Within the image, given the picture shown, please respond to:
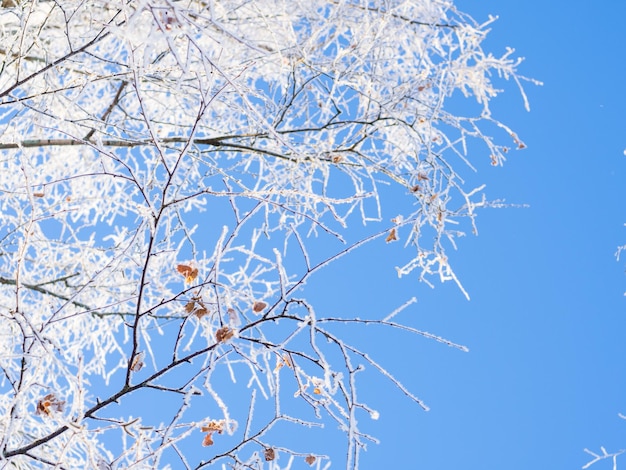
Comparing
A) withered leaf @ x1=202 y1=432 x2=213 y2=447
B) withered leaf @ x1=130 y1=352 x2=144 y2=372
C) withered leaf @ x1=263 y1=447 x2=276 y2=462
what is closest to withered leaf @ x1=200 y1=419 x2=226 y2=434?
withered leaf @ x1=202 y1=432 x2=213 y2=447

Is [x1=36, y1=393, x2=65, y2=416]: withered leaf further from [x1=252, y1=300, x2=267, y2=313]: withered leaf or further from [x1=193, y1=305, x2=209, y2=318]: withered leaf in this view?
[x1=252, y1=300, x2=267, y2=313]: withered leaf

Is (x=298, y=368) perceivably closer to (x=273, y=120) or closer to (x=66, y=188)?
(x=273, y=120)

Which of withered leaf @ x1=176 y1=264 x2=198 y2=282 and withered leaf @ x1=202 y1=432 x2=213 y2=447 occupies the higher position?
withered leaf @ x1=176 y1=264 x2=198 y2=282

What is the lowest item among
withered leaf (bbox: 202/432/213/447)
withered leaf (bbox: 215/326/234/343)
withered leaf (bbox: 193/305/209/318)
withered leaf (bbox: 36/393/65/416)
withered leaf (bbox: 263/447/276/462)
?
withered leaf (bbox: 36/393/65/416)

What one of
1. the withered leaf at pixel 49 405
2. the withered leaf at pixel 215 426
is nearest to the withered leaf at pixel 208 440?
the withered leaf at pixel 215 426

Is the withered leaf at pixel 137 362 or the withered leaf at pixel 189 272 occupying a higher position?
the withered leaf at pixel 189 272

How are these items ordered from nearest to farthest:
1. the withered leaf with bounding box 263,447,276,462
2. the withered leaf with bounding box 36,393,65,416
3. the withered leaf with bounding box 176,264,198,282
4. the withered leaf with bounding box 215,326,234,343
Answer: the withered leaf with bounding box 215,326,234,343 → the withered leaf with bounding box 36,393,65,416 → the withered leaf with bounding box 176,264,198,282 → the withered leaf with bounding box 263,447,276,462

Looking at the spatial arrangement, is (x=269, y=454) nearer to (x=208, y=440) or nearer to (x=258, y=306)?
(x=208, y=440)

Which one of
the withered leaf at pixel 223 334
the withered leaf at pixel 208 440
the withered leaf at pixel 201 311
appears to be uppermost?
the withered leaf at pixel 201 311

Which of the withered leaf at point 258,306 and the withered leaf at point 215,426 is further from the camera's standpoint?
the withered leaf at point 215,426

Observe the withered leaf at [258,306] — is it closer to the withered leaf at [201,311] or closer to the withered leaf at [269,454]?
the withered leaf at [201,311]

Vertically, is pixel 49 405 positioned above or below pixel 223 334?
below

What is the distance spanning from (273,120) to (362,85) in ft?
2.14

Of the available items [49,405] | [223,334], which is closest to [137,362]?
[49,405]
